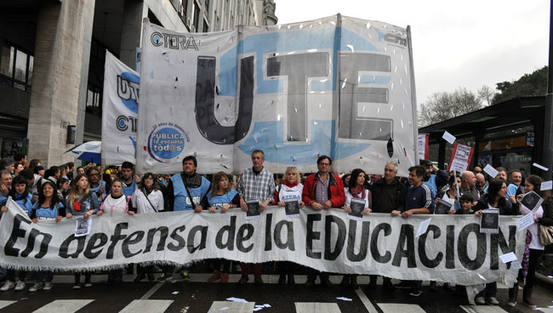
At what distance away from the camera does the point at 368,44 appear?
20.3 feet

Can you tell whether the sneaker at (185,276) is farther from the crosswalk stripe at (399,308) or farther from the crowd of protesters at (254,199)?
the crosswalk stripe at (399,308)

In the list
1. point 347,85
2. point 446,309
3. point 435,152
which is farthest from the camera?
point 435,152

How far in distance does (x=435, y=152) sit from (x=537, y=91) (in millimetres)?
19263

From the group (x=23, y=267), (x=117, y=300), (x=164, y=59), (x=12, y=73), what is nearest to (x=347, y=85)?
(x=164, y=59)

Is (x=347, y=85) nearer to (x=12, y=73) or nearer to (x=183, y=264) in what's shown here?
(x=183, y=264)

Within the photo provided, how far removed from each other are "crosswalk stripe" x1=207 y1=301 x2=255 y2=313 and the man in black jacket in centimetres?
205

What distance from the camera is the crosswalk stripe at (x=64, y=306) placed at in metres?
4.76

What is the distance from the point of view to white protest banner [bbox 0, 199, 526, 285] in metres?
5.61

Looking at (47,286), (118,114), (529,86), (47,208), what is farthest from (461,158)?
(529,86)

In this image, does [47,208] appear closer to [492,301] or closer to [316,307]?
[316,307]

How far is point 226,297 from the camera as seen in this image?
5.37 metres

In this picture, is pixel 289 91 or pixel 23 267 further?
pixel 289 91

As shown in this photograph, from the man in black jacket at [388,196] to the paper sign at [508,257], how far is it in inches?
56.6

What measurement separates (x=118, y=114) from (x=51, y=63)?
26.7 ft
